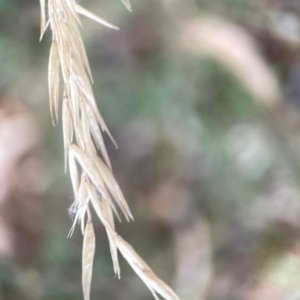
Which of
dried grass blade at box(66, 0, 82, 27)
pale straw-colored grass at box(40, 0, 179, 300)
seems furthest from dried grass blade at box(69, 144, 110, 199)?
→ dried grass blade at box(66, 0, 82, 27)

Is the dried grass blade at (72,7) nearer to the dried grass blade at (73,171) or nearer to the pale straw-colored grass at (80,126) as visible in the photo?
the pale straw-colored grass at (80,126)

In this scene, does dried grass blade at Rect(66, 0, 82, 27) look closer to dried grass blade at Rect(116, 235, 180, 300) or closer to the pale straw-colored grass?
the pale straw-colored grass

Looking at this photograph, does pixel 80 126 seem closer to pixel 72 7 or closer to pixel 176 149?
pixel 72 7

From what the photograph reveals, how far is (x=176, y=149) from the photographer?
0.71m

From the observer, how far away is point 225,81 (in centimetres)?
68

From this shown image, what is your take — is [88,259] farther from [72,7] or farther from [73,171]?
[72,7]

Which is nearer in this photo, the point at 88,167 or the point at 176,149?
the point at 88,167

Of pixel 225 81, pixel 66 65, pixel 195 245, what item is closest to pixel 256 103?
pixel 225 81

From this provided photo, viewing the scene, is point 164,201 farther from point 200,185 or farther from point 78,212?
point 78,212

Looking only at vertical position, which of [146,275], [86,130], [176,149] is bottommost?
[146,275]

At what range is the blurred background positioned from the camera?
26.8 inches

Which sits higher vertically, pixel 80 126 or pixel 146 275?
pixel 80 126

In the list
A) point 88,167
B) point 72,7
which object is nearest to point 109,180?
point 88,167

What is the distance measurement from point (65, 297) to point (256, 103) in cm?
63
